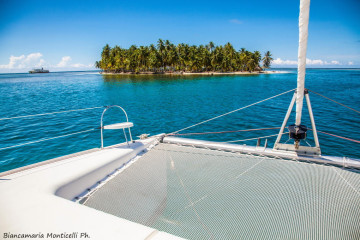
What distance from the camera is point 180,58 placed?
250ft

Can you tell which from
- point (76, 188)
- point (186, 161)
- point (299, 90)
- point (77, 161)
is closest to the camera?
point (76, 188)

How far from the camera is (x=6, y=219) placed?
1.70m

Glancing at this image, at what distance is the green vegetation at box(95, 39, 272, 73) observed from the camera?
76312 millimetres

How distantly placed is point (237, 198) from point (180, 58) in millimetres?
78557

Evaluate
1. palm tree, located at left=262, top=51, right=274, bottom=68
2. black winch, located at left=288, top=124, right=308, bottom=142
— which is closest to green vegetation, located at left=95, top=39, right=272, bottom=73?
palm tree, located at left=262, top=51, right=274, bottom=68

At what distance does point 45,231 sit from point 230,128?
1092 centimetres

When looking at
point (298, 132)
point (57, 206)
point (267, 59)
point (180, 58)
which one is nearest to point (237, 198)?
point (298, 132)

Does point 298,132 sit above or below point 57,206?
above

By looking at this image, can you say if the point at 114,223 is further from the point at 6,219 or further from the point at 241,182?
the point at 241,182

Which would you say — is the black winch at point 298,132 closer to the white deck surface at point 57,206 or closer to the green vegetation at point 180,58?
the white deck surface at point 57,206

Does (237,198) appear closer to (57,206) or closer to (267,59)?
(57,206)

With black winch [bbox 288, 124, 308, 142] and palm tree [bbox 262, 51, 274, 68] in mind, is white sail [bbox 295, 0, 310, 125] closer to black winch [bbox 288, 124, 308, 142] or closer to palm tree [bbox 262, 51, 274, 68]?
black winch [bbox 288, 124, 308, 142]

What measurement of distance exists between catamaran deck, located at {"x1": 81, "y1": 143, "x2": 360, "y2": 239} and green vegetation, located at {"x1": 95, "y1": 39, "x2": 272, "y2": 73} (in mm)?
76837

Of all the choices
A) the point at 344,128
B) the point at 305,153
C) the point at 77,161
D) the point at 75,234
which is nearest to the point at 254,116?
the point at 344,128
